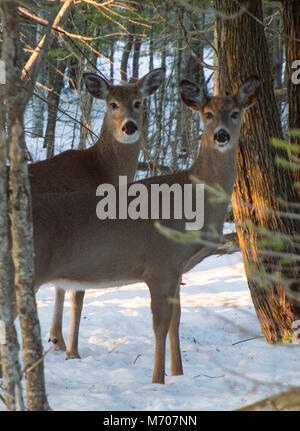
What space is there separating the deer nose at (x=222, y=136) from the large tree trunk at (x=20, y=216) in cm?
274

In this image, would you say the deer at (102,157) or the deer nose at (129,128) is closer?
the deer at (102,157)

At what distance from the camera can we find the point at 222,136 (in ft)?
20.2

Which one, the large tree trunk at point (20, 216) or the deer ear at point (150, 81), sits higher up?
the deer ear at point (150, 81)

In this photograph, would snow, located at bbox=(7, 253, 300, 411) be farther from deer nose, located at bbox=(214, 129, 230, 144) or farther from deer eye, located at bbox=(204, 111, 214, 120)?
deer eye, located at bbox=(204, 111, 214, 120)

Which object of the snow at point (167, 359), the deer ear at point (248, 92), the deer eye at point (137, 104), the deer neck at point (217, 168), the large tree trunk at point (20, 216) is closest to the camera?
the large tree trunk at point (20, 216)

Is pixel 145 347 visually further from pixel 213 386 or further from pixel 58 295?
pixel 213 386

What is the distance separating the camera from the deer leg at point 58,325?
7.10 meters

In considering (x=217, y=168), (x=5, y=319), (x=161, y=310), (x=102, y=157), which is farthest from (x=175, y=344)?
(x=5, y=319)

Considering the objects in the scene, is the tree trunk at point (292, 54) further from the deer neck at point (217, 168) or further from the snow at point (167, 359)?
the snow at point (167, 359)

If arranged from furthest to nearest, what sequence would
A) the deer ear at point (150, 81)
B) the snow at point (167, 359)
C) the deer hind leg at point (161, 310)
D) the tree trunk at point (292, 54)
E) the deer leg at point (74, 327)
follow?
1. the deer ear at point (150, 81)
2. the tree trunk at point (292, 54)
3. the deer leg at point (74, 327)
4. the deer hind leg at point (161, 310)
5. the snow at point (167, 359)

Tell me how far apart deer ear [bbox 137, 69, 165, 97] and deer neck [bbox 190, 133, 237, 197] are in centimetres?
150

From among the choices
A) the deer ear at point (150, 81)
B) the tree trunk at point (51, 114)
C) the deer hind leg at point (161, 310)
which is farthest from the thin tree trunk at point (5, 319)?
the tree trunk at point (51, 114)
